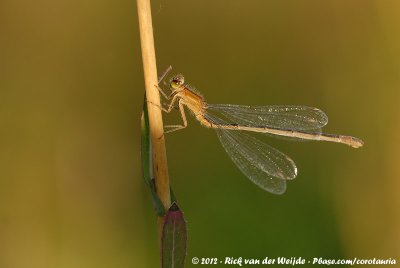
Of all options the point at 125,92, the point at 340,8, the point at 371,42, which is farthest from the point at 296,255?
the point at 340,8

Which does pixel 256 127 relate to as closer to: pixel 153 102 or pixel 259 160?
pixel 259 160

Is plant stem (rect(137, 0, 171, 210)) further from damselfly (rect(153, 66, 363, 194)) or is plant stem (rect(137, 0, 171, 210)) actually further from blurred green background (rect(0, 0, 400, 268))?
damselfly (rect(153, 66, 363, 194))

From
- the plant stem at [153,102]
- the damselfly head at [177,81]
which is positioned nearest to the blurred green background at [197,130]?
the damselfly head at [177,81]

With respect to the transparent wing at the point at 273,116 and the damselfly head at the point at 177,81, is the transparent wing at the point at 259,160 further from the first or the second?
the damselfly head at the point at 177,81

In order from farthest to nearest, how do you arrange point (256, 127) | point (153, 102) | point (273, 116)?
point (256, 127) < point (273, 116) < point (153, 102)

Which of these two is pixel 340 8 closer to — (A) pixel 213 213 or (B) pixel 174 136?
(B) pixel 174 136

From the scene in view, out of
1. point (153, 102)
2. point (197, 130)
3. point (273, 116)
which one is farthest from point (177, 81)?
point (153, 102)
